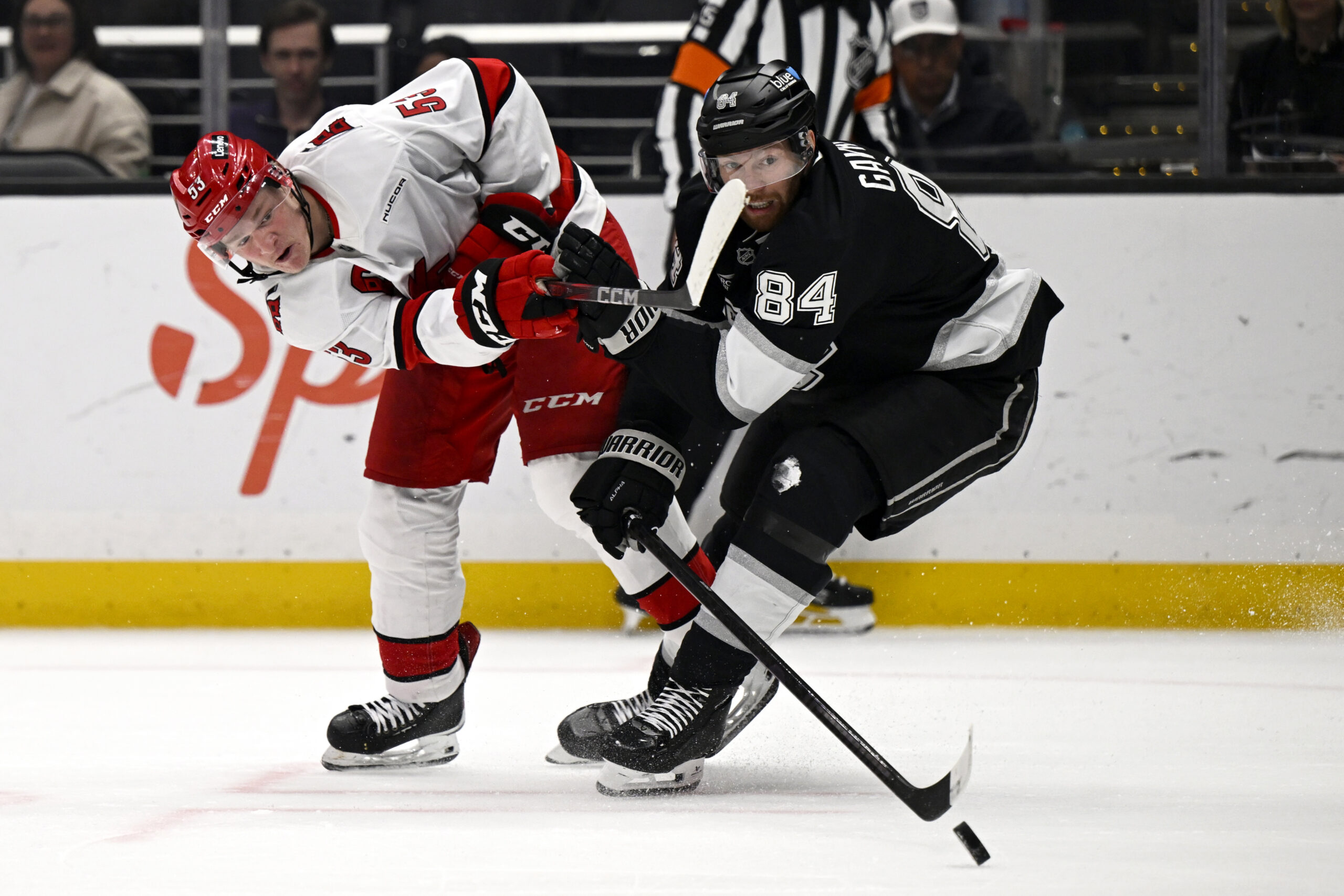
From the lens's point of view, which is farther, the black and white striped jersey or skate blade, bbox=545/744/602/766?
the black and white striped jersey

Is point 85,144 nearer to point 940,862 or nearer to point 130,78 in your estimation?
point 130,78

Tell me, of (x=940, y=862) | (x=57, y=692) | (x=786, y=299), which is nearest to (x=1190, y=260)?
(x=786, y=299)

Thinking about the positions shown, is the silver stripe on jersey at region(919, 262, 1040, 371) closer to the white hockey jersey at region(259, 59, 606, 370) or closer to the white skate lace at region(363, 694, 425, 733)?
the white hockey jersey at region(259, 59, 606, 370)

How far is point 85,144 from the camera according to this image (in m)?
4.04

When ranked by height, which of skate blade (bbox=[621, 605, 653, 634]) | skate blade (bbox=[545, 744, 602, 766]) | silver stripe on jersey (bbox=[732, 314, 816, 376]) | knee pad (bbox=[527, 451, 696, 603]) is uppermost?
silver stripe on jersey (bbox=[732, 314, 816, 376])

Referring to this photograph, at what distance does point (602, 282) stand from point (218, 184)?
1.73 ft

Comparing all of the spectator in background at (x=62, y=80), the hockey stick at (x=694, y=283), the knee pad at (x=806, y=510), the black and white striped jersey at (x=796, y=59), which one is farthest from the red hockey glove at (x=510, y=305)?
the spectator in background at (x=62, y=80)

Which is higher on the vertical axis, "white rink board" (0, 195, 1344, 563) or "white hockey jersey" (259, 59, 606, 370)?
"white hockey jersey" (259, 59, 606, 370)

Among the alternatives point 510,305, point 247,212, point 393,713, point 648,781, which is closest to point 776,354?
point 510,305

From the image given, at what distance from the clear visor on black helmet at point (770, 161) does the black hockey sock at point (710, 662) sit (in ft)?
2.01

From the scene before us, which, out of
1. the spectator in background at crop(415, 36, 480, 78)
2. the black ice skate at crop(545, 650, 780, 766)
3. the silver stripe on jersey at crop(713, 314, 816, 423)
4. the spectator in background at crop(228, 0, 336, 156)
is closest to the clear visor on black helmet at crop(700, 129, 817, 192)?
the silver stripe on jersey at crop(713, 314, 816, 423)

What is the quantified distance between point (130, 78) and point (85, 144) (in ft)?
0.72

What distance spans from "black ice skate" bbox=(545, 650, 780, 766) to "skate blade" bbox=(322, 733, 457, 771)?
0.53ft

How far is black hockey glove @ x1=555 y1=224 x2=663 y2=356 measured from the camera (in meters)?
1.87
